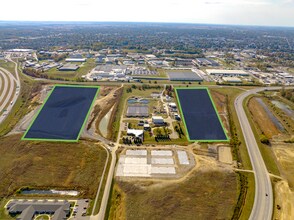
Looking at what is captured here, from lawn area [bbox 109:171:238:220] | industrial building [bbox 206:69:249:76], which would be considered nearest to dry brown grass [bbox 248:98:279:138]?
lawn area [bbox 109:171:238:220]

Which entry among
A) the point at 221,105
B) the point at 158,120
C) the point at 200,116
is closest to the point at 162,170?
the point at 158,120

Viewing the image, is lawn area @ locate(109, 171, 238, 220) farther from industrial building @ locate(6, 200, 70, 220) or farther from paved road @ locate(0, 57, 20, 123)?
paved road @ locate(0, 57, 20, 123)

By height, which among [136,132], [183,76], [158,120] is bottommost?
[136,132]

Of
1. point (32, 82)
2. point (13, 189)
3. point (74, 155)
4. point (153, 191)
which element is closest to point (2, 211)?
point (13, 189)

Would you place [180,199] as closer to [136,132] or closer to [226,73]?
[136,132]

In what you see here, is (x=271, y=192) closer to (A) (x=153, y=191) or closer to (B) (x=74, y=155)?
(A) (x=153, y=191)

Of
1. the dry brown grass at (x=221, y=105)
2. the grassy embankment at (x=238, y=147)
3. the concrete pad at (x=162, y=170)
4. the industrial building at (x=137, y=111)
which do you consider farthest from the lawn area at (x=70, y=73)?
the concrete pad at (x=162, y=170)

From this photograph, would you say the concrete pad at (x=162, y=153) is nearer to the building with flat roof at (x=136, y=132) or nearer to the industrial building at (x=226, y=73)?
the building with flat roof at (x=136, y=132)
